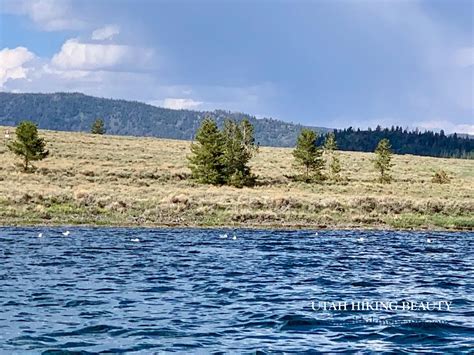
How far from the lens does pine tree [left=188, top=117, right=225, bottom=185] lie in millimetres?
74375

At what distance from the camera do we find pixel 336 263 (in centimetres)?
3222

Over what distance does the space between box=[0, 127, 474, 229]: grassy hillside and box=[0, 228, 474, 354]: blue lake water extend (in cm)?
1415

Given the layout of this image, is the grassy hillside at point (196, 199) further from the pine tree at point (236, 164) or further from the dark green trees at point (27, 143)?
the pine tree at point (236, 164)

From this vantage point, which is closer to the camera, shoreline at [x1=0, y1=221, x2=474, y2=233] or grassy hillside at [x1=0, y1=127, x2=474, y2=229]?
shoreline at [x1=0, y1=221, x2=474, y2=233]

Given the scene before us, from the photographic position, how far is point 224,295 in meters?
22.3

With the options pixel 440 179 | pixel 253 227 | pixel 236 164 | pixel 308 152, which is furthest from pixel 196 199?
pixel 440 179

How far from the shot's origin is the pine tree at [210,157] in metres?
74.4

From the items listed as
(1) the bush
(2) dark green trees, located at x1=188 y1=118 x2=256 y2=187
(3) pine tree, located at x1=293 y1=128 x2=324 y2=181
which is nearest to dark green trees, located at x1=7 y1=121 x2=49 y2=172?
(2) dark green trees, located at x1=188 y1=118 x2=256 y2=187

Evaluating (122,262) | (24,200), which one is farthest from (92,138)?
(122,262)

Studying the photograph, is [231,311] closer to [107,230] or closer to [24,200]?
[107,230]

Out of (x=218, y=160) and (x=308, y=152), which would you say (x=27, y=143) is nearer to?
(x=218, y=160)

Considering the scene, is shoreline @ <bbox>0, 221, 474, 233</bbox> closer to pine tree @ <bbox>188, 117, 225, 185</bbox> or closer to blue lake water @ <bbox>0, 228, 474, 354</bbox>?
blue lake water @ <bbox>0, 228, 474, 354</bbox>

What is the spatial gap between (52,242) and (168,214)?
62.5 ft

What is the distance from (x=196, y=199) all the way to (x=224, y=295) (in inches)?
1564
